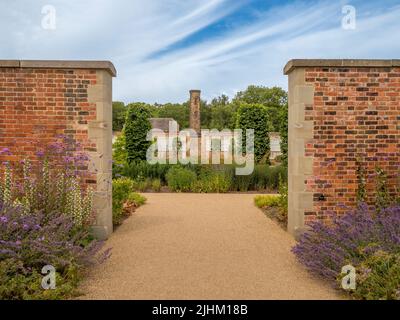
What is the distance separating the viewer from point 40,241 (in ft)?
16.6

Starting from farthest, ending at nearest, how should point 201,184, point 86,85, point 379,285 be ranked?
point 201,184 < point 86,85 < point 379,285

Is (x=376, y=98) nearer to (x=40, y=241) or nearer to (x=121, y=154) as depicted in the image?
(x=40, y=241)

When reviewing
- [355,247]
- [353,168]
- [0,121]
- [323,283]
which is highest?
[0,121]

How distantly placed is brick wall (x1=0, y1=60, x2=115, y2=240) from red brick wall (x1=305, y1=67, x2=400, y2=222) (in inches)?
136

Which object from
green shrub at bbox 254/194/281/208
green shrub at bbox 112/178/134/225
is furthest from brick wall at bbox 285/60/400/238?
green shrub at bbox 112/178/134/225

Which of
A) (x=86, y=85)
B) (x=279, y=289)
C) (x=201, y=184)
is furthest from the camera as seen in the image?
(x=201, y=184)

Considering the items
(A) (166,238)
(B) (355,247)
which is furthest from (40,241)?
(B) (355,247)

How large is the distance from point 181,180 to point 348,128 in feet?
26.2

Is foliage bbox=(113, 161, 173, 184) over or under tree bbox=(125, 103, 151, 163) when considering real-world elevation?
under

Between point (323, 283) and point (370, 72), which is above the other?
point (370, 72)

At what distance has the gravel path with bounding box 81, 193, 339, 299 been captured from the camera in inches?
188

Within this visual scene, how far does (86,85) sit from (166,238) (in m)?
2.86

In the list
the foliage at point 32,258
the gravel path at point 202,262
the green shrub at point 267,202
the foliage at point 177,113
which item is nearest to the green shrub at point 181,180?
the green shrub at point 267,202

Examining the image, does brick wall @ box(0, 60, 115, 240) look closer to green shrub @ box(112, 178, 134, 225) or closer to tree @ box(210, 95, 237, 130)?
green shrub @ box(112, 178, 134, 225)
